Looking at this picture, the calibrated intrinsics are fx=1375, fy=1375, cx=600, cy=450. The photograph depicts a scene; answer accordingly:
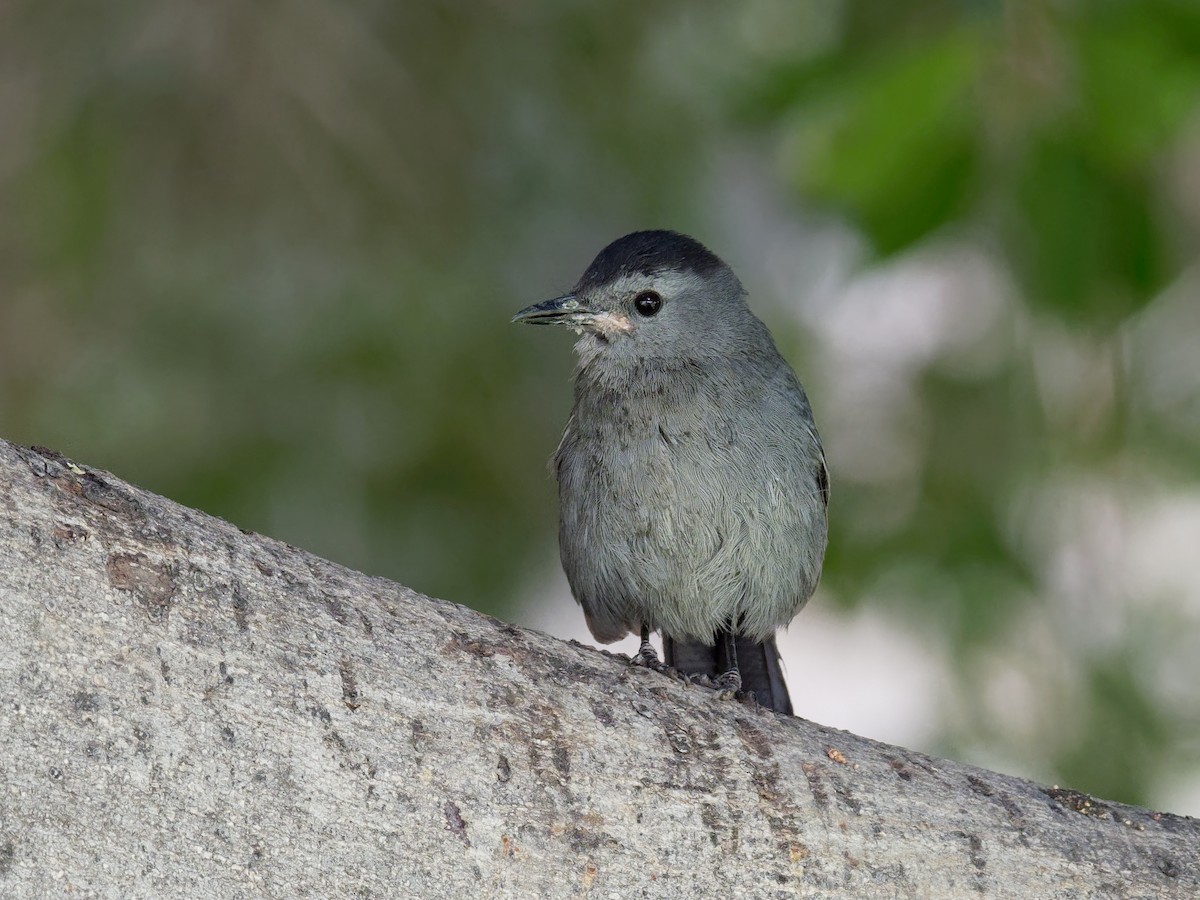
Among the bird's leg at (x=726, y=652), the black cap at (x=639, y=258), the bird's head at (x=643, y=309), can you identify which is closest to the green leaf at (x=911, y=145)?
the bird's head at (x=643, y=309)

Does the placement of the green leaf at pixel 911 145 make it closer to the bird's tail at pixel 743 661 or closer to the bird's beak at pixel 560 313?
the bird's beak at pixel 560 313

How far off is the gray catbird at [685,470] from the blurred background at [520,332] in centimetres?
43

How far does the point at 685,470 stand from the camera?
435 centimetres

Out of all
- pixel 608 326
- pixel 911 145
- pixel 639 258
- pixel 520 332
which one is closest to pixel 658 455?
pixel 608 326

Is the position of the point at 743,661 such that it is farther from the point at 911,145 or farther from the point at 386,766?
the point at 386,766

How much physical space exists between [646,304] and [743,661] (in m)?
1.35

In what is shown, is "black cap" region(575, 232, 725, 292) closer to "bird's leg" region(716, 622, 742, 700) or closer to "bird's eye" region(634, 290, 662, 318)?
"bird's eye" region(634, 290, 662, 318)

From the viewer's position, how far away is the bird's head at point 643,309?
4.79m

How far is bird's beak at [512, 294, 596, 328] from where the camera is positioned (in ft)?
15.6

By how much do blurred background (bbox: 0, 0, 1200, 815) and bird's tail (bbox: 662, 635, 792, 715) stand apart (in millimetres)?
328

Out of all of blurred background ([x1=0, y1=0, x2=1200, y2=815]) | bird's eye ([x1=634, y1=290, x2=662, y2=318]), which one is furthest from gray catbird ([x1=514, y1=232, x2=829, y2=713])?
blurred background ([x1=0, y1=0, x2=1200, y2=815])

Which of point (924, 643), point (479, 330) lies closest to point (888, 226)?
point (924, 643)

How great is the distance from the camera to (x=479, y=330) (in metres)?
5.59

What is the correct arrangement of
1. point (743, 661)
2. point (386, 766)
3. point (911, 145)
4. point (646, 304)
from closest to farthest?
point (386, 766) → point (911, 145) → point (646, 304) → point (743, 661)
